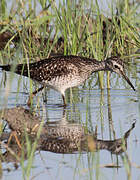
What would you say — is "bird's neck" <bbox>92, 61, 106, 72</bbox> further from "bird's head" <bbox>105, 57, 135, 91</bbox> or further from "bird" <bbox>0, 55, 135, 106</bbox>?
"bird" <bbox>0, 55, 135, 106</bbox>

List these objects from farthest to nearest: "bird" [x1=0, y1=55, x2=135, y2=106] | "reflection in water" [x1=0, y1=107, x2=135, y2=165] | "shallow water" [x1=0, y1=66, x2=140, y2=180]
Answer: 1. "bird" [x1=0, y1=55, x2=135, y2=106]
2. "reflection in water" [x1=0, y1=107, x2=135, y2=165]
3. "shallow water" [x1=0, y1=66, x2=140, y2=180]

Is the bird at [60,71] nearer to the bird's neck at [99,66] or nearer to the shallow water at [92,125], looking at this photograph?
the bird's neck at [99,66]

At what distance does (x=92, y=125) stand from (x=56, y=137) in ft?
3.23

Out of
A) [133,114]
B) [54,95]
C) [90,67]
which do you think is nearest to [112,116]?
[133,114]

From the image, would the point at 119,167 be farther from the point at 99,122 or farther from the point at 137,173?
the point at 99,122

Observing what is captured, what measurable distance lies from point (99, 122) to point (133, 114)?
2.70 ft

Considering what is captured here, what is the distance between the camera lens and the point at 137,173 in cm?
588

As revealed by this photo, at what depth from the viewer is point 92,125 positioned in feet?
26.9

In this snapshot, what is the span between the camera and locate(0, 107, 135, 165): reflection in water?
679cm

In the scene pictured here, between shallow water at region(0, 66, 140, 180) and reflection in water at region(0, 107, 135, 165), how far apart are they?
0.14 meters

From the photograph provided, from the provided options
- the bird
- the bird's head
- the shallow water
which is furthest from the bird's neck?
the shallow water

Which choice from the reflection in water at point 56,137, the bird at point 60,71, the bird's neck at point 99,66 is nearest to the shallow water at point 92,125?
the reflection in water at point 56,137

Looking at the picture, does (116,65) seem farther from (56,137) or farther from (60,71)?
(56,137)

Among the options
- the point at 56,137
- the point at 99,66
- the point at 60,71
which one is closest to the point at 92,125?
the point at 56,137
